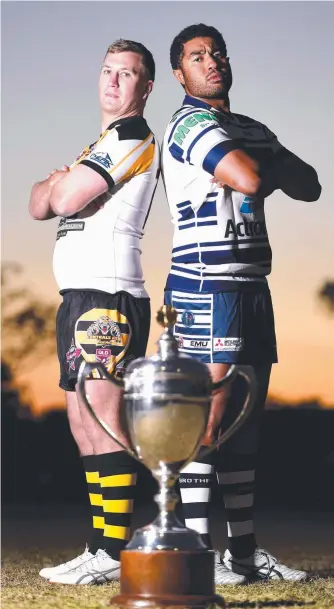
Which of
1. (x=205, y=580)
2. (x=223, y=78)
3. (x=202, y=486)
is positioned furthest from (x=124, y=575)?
(x=223, y=78)

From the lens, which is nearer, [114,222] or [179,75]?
[114,222]

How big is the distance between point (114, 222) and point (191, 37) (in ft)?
2.28

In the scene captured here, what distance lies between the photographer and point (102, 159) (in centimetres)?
412

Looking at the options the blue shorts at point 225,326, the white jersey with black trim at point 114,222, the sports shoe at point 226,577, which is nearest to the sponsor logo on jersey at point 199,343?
the blue shorts at point 225,326

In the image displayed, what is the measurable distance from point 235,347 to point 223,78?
926mm

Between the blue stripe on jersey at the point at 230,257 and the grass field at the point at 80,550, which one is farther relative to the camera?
the blue stripe on jersey at the point at 230,257

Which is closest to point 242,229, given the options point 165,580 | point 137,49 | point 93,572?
point 137,49

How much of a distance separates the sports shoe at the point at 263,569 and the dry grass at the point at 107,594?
3.0 inches

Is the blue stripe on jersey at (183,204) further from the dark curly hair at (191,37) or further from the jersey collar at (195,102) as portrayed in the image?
the dark curly hair at (191,37)

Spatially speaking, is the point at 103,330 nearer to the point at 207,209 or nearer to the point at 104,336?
the point at 104,336

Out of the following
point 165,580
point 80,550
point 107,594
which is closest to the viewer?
point 165,580

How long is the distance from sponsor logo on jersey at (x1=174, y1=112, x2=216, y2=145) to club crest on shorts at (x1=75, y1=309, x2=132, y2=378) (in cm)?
60

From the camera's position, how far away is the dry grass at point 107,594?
3426 millimetres

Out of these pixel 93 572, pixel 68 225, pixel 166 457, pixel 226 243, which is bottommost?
pixel 93 572
